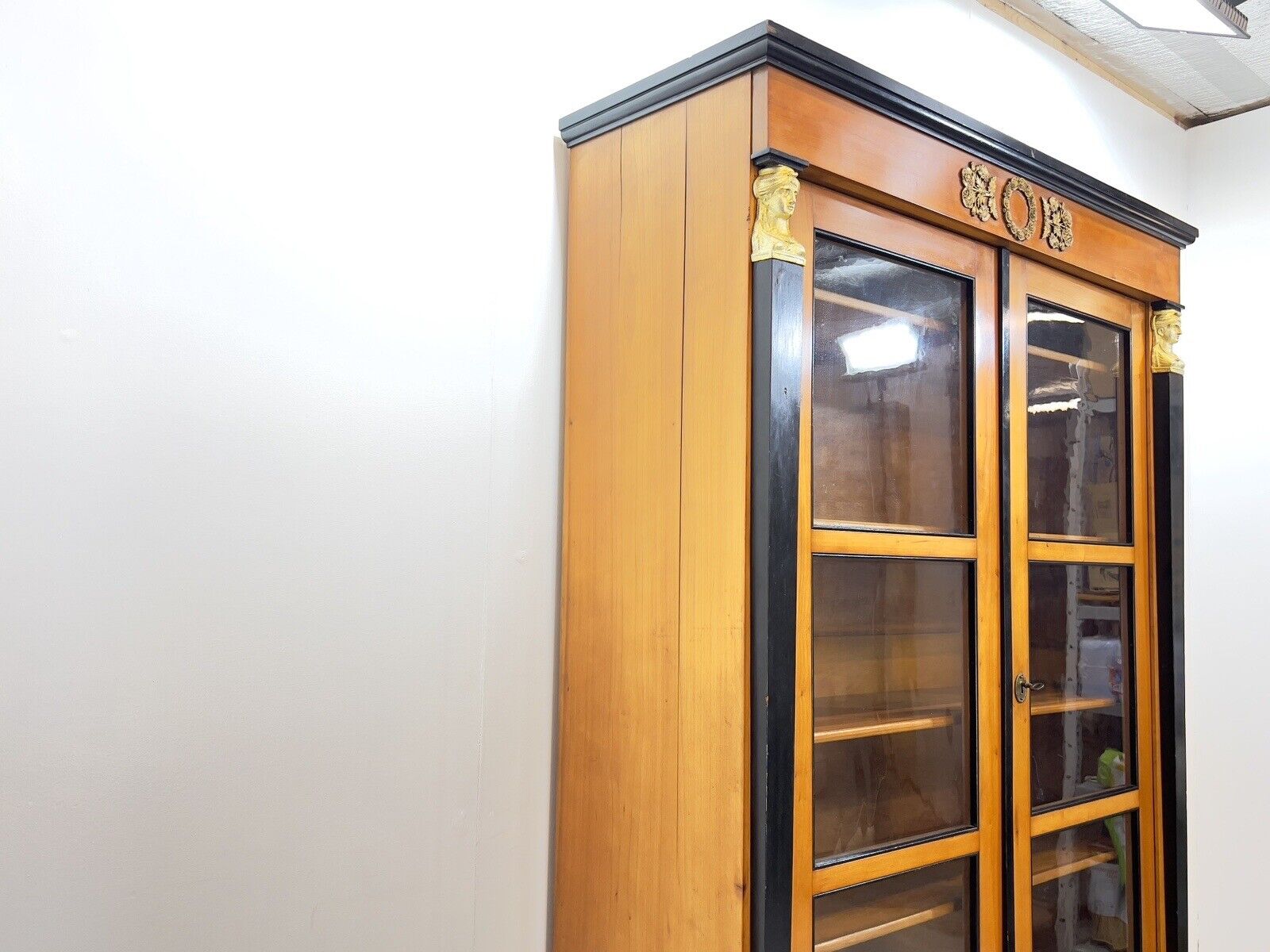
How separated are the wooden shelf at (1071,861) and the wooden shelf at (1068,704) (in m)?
0.24

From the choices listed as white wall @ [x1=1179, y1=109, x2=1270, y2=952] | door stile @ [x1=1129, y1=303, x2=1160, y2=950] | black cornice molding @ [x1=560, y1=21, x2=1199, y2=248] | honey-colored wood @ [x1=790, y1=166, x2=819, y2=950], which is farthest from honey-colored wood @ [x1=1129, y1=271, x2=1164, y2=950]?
honey-colored wood @ [x1=790, y1=166, x2=819, y2=950]

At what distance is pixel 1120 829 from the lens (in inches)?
81.0

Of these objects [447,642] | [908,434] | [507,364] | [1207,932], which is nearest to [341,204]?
[507,364]

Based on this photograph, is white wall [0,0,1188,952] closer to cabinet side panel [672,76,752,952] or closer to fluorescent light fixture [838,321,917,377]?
cabinet side panel [672,76,752,952]

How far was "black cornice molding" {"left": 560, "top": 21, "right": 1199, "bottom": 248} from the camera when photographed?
143 centimetres

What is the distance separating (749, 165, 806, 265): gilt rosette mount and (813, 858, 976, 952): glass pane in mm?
886

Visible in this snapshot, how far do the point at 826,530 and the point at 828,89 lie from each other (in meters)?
0.61

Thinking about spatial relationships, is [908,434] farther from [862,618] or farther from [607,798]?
[607,798]

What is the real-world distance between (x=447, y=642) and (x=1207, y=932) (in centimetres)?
230

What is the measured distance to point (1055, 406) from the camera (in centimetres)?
196

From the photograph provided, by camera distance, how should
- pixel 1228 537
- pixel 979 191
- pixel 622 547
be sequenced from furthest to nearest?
pixel 1228 537 → pixel 979 191 → pixel 622 547

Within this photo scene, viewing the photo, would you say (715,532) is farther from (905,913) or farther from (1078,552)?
(1078,552)

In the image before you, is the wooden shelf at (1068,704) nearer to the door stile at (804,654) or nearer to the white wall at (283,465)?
the door stile at (804,654)

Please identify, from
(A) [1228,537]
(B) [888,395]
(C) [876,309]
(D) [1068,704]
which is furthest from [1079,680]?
(A) [1228,537]
